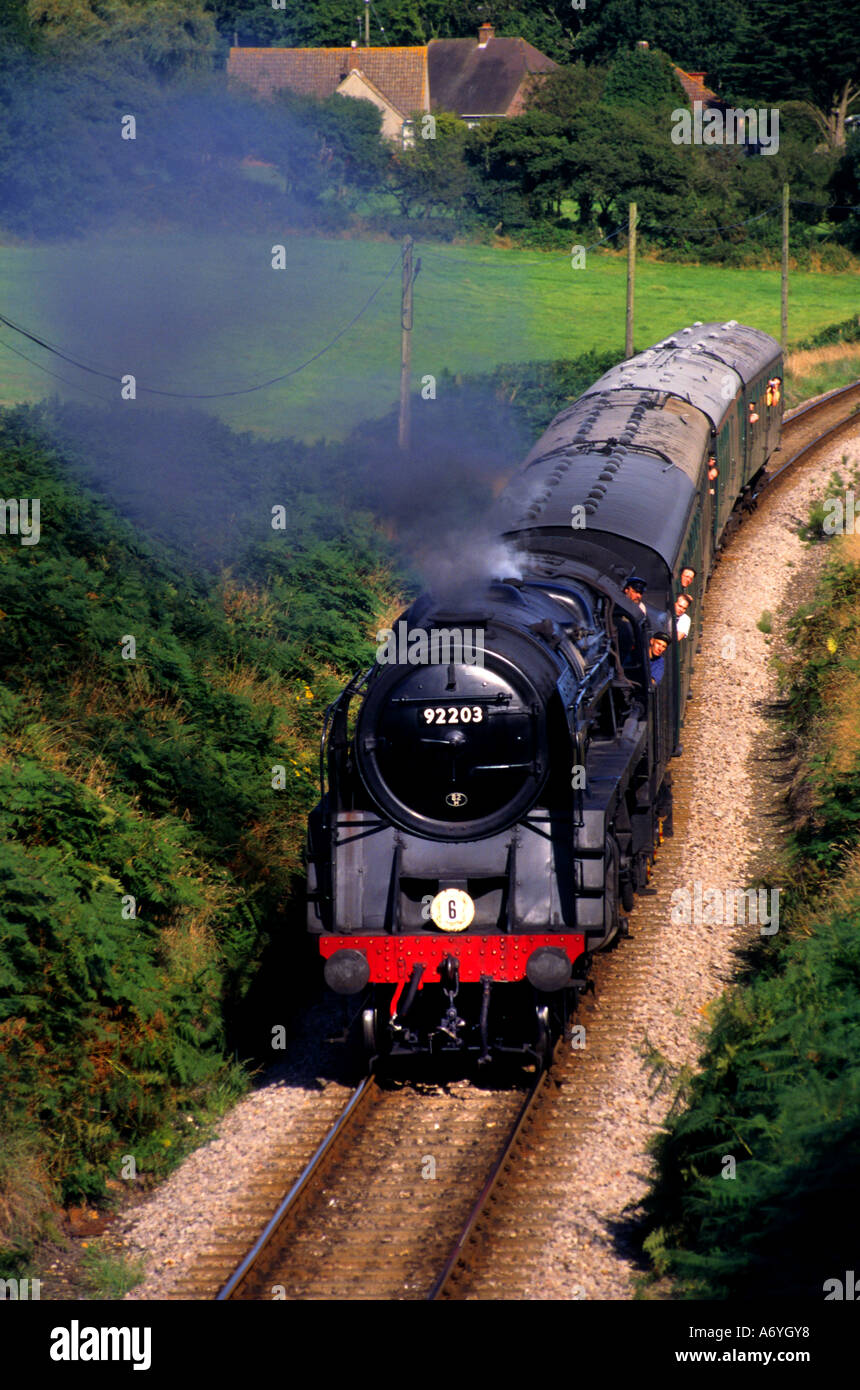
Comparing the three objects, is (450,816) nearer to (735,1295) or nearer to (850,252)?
(735,1295)

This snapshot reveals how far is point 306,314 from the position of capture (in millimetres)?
34250

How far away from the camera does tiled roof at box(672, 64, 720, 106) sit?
7331cm

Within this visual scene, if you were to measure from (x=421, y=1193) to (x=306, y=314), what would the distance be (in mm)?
27813

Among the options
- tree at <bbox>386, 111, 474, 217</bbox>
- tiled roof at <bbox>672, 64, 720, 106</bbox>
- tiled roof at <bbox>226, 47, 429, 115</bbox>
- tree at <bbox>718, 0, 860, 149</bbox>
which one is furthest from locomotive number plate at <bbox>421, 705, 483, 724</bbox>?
tiled roof at <bbox>672, 64, 720, 106</bbox>

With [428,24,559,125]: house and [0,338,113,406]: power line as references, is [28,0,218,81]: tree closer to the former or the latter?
[0,338,113,406]: power line

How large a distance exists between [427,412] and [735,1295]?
2505 cm

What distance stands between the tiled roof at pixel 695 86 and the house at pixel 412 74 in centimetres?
686

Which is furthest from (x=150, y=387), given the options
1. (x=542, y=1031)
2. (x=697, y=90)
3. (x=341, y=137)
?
(x=697, y=90)

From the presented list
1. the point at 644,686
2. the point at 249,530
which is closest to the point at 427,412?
the point at 249,530

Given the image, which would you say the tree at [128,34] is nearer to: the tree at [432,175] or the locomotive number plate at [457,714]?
the tree at [432,175]

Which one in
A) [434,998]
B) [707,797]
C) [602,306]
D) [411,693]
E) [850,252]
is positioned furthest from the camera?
[850,252]

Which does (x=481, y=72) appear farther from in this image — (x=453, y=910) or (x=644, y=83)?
(x=453, y=910)

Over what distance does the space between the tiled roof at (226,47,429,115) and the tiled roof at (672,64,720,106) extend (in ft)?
50.1

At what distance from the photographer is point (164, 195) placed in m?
26.8
